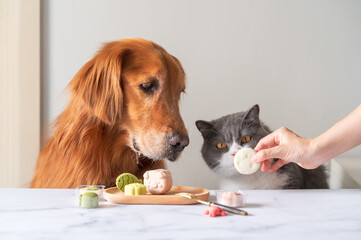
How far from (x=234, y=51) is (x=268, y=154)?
102cm

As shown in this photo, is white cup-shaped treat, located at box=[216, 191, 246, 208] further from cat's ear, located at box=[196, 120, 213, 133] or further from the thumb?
cat's ear, located at box=[196, 120, 213, 133]

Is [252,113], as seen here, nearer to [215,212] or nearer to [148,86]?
[148,86]

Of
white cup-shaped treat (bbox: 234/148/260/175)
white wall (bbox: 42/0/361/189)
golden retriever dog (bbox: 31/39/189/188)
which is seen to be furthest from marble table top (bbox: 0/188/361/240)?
white wall (bbox: 42/0/361/189)

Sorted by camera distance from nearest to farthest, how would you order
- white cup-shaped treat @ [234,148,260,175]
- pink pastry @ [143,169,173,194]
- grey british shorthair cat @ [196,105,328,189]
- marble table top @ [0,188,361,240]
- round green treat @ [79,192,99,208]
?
1. marble table top @ [0,188,361,240]
2. round green treat @ [79,192,99,208]
3. pink pastry @ [143,169,173,194]
4. white cup-shaped treat @ [234,148,260,175]
5. grey british shorthair cat @ [196,105,328,189]

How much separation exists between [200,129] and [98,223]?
4.01ft

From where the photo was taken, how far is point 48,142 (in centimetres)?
197

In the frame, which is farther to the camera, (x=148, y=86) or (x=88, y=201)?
(x=148, y=86)

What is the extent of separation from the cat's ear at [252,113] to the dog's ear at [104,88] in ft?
2.44

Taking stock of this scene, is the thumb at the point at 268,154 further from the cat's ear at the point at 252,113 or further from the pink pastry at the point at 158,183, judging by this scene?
the cat's ear at the point at 252,113

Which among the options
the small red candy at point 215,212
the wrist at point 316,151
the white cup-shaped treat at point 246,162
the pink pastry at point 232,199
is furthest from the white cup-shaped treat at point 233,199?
the wrist at point 316,151

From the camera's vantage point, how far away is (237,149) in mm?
2104

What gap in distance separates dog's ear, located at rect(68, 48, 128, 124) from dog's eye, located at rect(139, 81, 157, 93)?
10 centimetres

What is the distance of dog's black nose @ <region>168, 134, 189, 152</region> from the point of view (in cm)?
175

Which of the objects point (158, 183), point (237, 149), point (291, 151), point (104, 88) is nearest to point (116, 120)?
point (104, 88)
